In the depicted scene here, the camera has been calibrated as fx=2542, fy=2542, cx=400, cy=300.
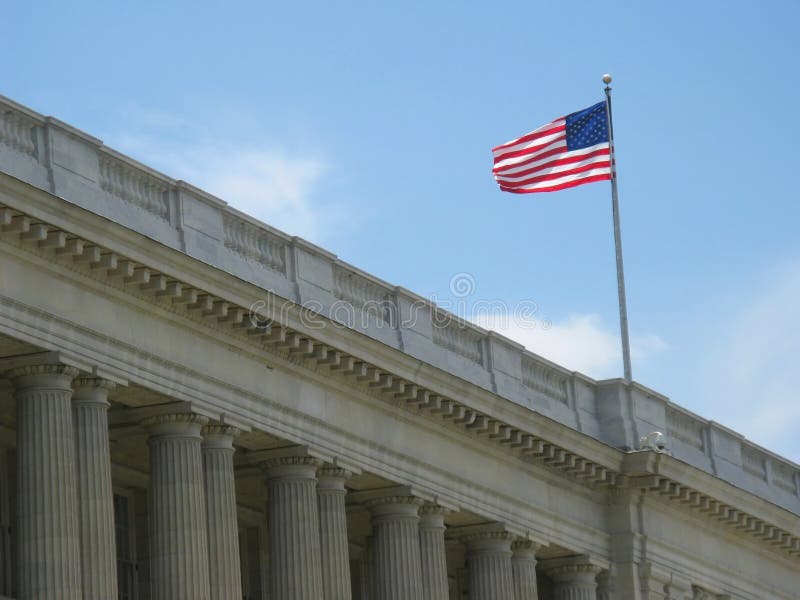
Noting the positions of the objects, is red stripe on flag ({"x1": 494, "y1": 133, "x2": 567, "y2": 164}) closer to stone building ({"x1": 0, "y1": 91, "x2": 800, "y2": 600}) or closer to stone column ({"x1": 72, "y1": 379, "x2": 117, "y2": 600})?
stone building ({"x1": 0, "y1": 91, "x2": 800, "y2": 600})

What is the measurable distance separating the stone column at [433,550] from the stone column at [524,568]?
3640 mm

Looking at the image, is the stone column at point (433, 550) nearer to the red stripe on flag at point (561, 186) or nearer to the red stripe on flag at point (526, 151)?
the red stripe on flag at point (561, 186)

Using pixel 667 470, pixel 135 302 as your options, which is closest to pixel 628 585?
pixel 667 470

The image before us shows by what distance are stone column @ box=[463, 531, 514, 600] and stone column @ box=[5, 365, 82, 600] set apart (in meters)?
17.7

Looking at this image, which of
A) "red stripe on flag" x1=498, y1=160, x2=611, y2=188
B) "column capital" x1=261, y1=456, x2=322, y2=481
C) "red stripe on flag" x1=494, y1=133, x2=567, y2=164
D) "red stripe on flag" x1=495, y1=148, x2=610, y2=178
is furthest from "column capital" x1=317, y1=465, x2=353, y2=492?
"red stripe on flag" x1=494, y1=133, x2=567, y2=164

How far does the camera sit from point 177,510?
52844 millimetres

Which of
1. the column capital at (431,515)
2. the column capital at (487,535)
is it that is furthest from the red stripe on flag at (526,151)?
the column capital at (431,515)

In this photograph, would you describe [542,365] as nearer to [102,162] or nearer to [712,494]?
[712,494]

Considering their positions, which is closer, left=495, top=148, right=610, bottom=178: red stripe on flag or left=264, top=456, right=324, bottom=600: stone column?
left=264, top=456, right=324, bottom=600: stone column

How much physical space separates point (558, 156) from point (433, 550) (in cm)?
1303

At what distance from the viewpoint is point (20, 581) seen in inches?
1907

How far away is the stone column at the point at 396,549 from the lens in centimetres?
6091

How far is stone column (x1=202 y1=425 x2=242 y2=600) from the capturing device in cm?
5375

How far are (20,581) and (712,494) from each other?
28.3 m
